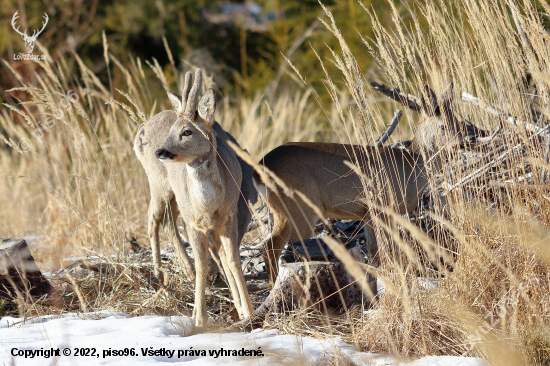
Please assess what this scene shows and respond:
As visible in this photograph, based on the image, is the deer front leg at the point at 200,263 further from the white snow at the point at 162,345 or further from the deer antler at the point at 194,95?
the deer antler at the point at 194,95

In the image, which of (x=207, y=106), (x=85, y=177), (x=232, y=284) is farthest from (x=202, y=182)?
(x=85, y=177)

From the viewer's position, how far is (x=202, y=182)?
12.1 feet

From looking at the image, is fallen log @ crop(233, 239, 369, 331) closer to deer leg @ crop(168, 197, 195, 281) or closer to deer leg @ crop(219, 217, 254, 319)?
deer leg @ crop(219, 217, 254, 319)

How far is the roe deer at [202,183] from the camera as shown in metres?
3.59

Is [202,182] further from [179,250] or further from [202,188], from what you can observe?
[179,250]

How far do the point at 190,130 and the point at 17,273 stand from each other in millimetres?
1923

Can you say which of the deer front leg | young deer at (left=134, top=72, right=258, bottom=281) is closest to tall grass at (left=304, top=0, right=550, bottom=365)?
the deer front leg

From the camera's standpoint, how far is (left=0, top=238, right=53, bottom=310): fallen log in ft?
13.9

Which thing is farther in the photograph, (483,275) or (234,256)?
(234,256)

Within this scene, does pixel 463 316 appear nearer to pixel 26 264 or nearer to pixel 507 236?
pixel 507 236

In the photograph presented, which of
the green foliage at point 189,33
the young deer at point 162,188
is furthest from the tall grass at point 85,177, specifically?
the green foliage at point 189,33

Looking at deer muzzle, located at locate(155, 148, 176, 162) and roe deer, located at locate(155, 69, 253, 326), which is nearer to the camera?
deer muzzle, located at locate(155, 148, 176, 162)

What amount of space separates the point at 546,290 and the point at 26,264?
360 cm

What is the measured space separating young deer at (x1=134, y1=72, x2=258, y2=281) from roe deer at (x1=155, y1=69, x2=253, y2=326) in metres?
0.33
